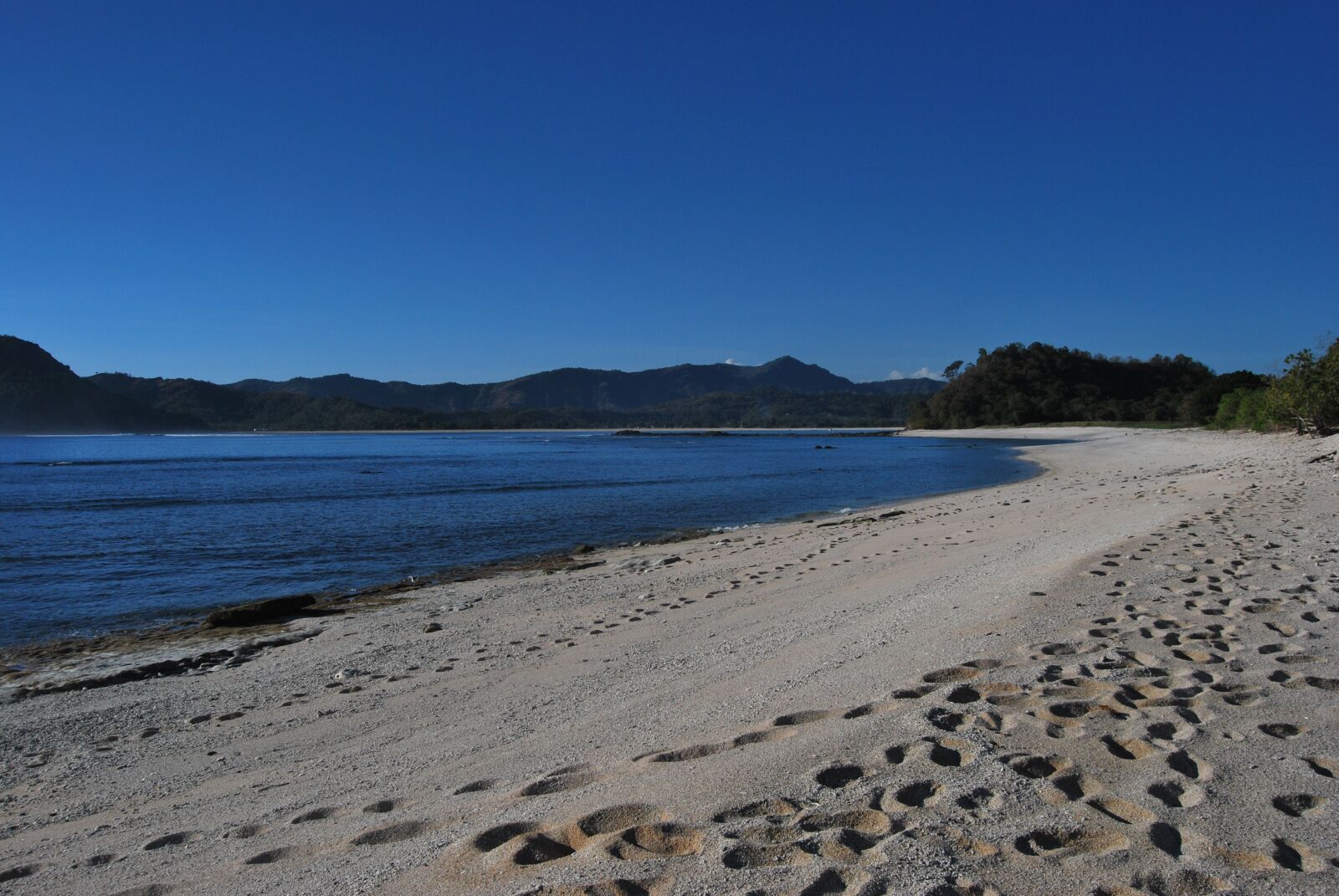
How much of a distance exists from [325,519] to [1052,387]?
11741cm

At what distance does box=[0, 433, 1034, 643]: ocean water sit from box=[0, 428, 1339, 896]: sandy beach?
4.79 metres

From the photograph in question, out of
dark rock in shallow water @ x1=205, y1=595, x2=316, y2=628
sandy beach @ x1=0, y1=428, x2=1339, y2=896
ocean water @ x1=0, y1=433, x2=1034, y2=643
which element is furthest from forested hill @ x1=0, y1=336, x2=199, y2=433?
sandy beach @ x1=0, y1=428, x2=1339, y2=896

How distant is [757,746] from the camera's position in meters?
4.07

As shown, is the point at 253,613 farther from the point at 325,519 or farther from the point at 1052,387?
the point at 1052,387

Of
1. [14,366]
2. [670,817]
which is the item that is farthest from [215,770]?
[14,366]

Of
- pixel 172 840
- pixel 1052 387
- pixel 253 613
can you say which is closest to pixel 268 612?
pixel 253 613

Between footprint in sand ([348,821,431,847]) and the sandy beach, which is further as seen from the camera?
footprint in sand ([348,821,431,847])

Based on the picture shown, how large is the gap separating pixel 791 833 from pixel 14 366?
→ 22302 cm

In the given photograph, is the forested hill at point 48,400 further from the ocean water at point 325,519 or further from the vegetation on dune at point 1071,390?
the vegetation on dune at point 1071,390

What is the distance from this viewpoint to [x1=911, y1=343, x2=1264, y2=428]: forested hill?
110 meters

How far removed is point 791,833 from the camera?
3064 millimetres

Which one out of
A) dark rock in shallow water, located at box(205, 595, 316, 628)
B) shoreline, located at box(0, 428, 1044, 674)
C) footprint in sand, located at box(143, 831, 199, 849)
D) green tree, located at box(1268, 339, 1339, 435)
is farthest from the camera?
green tree, located at box(1268, 339, 1339, 435)

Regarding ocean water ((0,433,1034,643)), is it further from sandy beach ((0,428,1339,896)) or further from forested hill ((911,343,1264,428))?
forested hill ((911,343,1264,428))

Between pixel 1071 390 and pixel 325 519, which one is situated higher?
pixel 1071 390
